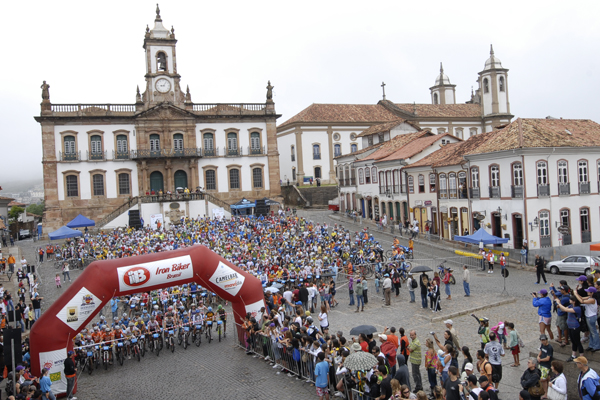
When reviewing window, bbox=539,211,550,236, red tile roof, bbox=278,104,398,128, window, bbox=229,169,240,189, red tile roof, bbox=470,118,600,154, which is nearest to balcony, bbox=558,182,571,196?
window, bbox=539,211,550,236

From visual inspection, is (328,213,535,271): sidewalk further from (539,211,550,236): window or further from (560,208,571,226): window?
(560,208,571,226): window

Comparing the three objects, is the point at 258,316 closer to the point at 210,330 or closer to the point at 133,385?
the point at 210,330

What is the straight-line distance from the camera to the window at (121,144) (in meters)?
47.4

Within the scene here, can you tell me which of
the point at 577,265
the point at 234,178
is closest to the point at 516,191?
the point at 577,265

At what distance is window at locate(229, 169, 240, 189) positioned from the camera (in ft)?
165

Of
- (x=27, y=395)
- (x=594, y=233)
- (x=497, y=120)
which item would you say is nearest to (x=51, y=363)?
(x=27, y=395)

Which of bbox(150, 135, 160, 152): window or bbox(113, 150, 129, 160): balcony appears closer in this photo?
bbox(113, 150, 129, 160): balcony

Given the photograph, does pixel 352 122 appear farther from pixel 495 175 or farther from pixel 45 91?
pixel 45 91

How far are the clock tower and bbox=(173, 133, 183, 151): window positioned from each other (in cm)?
330

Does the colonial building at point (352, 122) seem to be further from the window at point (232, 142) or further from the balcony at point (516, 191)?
the balcony at point (516, 191)

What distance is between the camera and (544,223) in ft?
98.9

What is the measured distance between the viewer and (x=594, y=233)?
31578 mm

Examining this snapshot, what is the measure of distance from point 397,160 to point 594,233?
1517 cm

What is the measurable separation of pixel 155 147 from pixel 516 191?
3287cm
